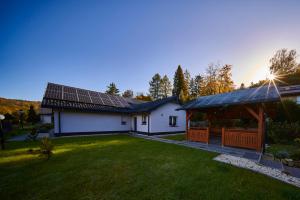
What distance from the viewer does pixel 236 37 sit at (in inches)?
413

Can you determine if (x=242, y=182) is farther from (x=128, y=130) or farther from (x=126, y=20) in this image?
(x=128, y=130)

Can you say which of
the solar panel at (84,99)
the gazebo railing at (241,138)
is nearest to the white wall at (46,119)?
the solar panel at (84,99)

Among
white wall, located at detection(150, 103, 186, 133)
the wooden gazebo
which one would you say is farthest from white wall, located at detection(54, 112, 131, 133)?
the wooden gazebo

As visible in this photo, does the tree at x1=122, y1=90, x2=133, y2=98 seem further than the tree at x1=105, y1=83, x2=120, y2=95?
Yes

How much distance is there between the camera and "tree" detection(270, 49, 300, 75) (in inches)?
1135

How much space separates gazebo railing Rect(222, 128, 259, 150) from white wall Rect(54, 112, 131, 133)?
11.8 metres

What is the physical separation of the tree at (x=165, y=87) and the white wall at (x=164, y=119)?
83.9ft

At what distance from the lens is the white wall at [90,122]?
1284cm

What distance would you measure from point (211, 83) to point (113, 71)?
19686 mm

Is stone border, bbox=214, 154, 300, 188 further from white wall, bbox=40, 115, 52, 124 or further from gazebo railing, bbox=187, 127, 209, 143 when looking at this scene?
white wall, bbox=40, 115, 52, 124

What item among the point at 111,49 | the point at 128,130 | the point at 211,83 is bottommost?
the point at 128,130

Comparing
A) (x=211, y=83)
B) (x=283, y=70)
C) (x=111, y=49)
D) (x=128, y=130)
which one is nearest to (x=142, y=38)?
(x=111, y=49)

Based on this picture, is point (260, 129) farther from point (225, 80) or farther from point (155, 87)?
point (155, 87)

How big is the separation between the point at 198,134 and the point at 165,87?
1329 inches
